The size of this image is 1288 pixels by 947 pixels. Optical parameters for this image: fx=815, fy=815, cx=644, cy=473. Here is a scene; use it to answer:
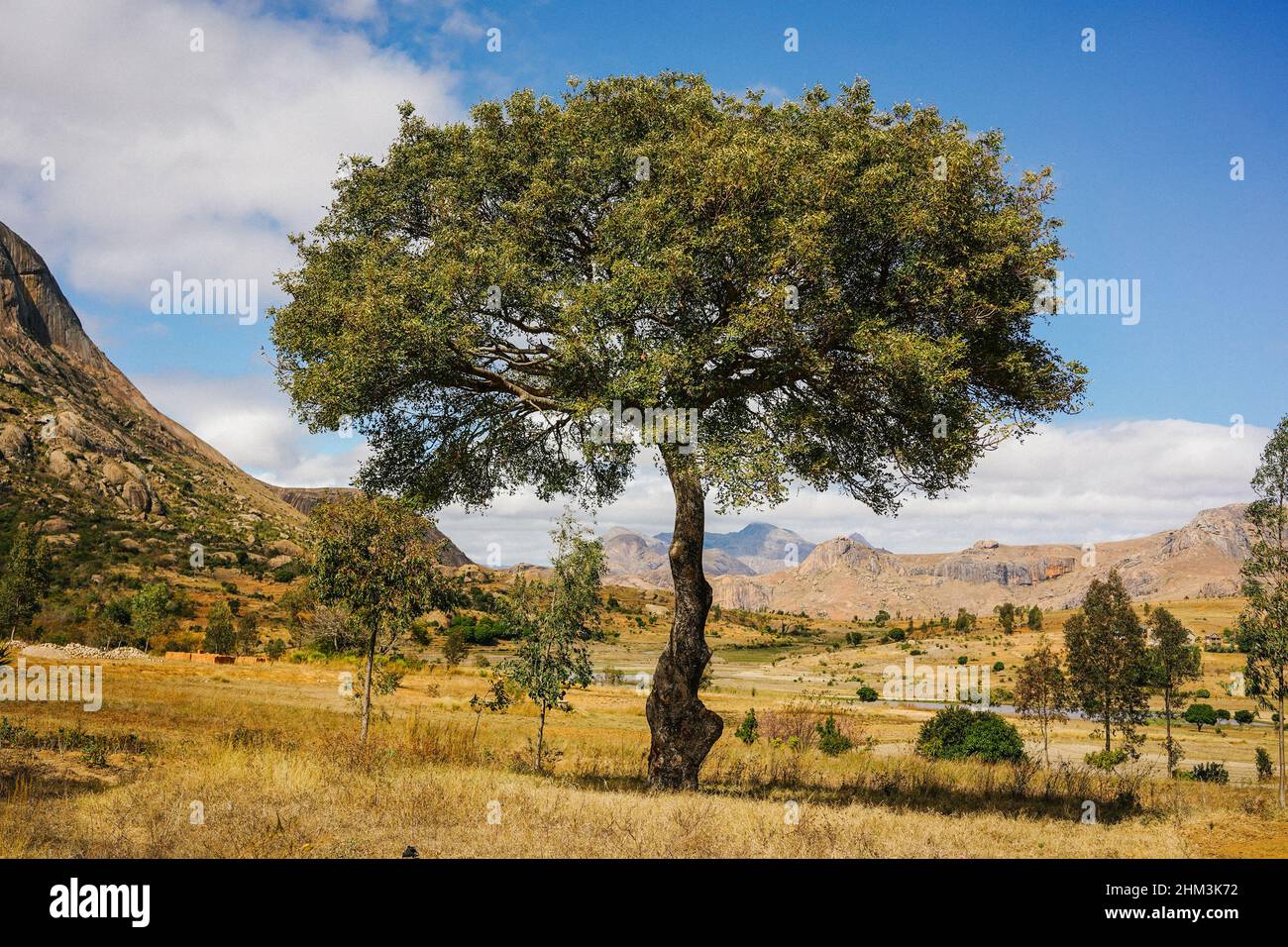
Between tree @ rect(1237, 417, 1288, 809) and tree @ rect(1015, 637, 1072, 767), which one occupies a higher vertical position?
tree @ rect(1237, 417, 1288, 809)

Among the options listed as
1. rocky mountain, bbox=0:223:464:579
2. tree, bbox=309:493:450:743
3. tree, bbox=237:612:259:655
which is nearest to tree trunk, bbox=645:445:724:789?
tree, bbox=309:493:450:743

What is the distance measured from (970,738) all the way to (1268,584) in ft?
41.8

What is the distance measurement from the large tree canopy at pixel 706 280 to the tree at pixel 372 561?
2524 mm

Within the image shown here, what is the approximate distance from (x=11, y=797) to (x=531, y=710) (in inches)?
1500

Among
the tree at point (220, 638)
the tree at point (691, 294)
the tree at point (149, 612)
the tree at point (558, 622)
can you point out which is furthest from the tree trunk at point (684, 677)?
the tree at point (220, 638)

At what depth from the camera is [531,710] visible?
5050 cm

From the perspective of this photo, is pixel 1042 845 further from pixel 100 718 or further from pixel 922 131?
pixel 100 718

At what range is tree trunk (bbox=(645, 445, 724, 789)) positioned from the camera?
1712 cm

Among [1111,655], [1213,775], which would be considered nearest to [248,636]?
[1111,655]

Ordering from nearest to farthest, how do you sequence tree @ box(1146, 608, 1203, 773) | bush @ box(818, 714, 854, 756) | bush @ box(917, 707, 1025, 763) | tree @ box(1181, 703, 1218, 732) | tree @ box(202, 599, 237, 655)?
bush @ box(917, 707, 1025, 763) < bush @ box(818, 714, 854, 756) < tree @ box(1146, 608, 1203, 773) < tree @ box(202, 599, 237, 655) < tree @ box(1181, 703, 1218, 732)

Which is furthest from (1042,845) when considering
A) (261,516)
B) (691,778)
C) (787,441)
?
(261,516)

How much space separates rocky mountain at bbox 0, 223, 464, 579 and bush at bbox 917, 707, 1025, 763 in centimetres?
8492

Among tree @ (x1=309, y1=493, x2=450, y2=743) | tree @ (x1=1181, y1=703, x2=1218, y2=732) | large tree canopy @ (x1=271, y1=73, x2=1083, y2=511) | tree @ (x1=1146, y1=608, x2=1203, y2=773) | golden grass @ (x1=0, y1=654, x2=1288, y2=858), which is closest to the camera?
golden grass @ (x1=0, y1=654, x2=1288, y2=858)

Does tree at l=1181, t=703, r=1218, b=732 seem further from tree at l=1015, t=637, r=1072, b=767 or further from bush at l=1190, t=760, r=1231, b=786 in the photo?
tree at l=1015, t=637, r=1072, b=767
